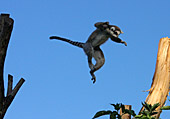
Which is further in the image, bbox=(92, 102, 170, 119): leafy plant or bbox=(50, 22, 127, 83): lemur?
bbox=(50, 22, 127, 83): lemur

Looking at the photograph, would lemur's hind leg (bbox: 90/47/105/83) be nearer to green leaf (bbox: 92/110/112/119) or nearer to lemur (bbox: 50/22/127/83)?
lemur (bbox: 50/22/127/83)

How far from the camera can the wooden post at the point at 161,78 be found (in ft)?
19.5

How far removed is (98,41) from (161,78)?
1714 millimetres

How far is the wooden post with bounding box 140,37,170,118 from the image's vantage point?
5.94 metres

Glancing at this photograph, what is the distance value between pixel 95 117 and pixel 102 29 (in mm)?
4187

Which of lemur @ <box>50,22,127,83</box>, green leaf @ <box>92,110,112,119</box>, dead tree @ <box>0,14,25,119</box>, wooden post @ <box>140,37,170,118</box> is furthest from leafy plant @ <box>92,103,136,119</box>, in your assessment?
lemur @ <box>50,22,127,83</box>

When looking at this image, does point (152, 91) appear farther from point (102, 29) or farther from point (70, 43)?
point (70, 43)

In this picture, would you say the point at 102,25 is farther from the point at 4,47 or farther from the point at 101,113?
the point at 101,113

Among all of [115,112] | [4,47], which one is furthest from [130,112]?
Answer: [4,47]

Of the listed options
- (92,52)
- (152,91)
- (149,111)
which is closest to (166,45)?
(152,91)

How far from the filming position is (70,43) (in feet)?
24.7

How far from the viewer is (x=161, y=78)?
20.5ft

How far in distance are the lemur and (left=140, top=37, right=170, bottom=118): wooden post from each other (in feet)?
2.90

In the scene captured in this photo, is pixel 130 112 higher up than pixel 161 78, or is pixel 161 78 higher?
pixel 161 78
